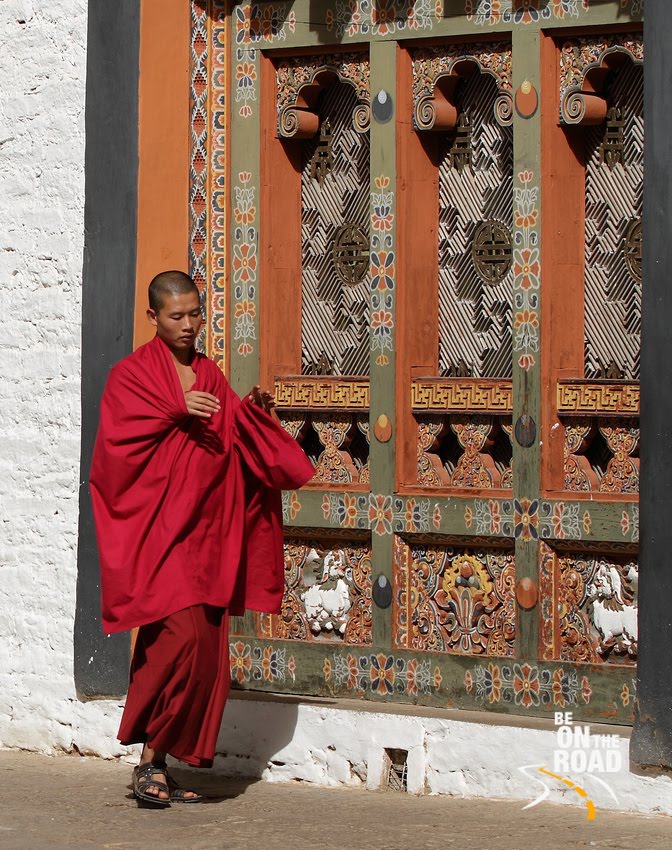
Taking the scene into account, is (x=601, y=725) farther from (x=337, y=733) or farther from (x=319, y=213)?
(x=319, y=213)

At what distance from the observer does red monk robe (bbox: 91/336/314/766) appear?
718cm

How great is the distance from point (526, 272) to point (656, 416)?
96cm

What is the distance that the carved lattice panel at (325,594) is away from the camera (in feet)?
26.2

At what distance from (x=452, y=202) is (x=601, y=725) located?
2097mm

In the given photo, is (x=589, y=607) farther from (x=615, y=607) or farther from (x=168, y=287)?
(x=168, y=287)

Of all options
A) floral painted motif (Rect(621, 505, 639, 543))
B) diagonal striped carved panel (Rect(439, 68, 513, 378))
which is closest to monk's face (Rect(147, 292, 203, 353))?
diagonal striped carved panel (Rect(439, 68, 513, 378))

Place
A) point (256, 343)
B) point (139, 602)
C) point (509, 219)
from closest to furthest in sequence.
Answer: point (139, 602)
point (509, 219)
point (256, 343)

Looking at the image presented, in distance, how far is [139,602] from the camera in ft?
23.5

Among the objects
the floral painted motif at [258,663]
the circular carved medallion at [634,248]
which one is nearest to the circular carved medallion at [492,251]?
the circular carved medallion at [634,248]

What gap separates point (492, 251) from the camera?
7.74 m

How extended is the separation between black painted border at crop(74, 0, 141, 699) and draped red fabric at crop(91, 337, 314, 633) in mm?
867

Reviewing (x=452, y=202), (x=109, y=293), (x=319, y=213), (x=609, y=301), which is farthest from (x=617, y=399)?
(x=109, y=293)

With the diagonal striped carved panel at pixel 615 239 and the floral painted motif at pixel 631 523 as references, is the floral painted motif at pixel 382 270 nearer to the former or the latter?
the diagonal striped carved panel at pixel 615 239

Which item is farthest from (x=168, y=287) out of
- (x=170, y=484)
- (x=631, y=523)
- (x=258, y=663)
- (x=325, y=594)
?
(x=631, y=523)
